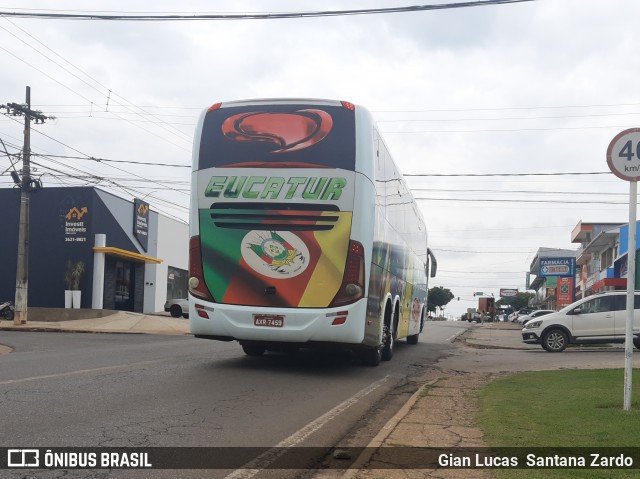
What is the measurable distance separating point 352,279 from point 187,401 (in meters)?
3.73

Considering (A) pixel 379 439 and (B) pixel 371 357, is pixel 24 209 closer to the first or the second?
(B) pixel 371 357

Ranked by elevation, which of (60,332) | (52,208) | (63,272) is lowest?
(60,332)

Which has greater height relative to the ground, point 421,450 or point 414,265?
point 414,265

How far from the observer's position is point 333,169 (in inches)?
453

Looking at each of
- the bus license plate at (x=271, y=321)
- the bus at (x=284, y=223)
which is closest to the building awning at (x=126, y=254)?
the bus at (x=284, y=223)

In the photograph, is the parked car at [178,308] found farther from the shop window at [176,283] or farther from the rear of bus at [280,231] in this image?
the rear of bus at [280,231]

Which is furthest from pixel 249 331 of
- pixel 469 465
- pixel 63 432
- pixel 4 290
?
pixel 4 290

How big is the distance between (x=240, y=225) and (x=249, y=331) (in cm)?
173

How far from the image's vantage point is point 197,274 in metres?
11.8

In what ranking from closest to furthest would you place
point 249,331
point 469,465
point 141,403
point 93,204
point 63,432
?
point 469,465
point 63,432
point 141,403
point 249,331
point 93,204

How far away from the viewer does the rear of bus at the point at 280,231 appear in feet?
37.3

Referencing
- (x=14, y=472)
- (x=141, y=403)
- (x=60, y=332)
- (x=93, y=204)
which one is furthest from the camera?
(x=93, y=204)

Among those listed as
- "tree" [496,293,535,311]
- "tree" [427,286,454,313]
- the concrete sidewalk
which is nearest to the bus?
the concrete sidewalk

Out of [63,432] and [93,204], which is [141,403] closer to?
[63,432]
